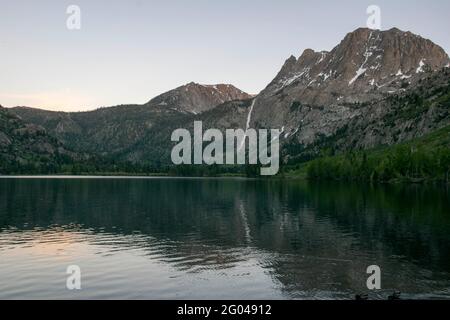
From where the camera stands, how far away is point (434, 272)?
5900 cm

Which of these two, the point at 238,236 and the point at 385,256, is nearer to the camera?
the point at 385,256

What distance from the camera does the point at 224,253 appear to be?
73812 mm

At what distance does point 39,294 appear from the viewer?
49.4m

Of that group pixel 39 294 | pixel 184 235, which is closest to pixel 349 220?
pixel 184 235

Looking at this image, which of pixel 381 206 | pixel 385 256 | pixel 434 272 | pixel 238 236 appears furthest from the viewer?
pixel 381 206

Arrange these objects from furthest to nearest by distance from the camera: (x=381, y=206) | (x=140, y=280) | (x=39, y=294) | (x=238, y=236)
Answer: (x=381, y=206), (x=238, y=236), (x=140, y=280), (x=39, y=294)

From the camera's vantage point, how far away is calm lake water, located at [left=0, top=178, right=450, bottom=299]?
170 feet

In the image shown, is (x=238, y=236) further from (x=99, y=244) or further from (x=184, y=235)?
(x=99, y=244)

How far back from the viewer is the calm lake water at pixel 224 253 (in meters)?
51.9

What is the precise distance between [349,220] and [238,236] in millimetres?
34671

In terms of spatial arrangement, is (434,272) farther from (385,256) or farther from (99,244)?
(99,244)

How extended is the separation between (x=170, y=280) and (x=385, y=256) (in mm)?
32575

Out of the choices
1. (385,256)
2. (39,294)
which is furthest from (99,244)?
(385,256)
